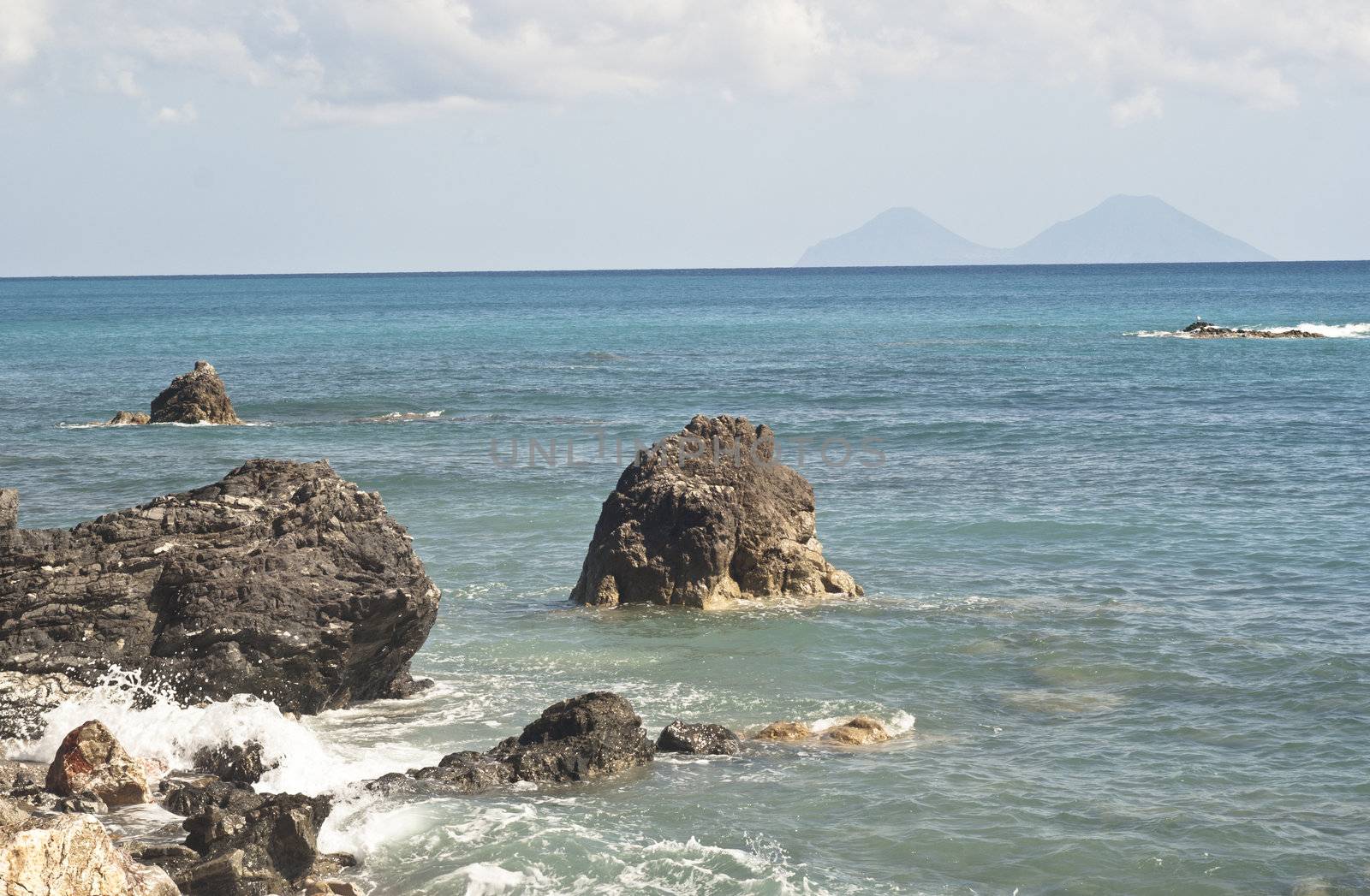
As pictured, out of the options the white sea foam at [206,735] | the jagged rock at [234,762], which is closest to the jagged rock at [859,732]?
the white sea foam at [206,735]

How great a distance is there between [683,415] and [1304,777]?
32.4 metres

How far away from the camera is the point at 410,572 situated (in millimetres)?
15312

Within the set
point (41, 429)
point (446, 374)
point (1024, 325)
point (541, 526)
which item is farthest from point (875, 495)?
point (1024, 325)

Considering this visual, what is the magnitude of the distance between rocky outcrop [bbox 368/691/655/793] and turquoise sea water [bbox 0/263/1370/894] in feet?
1.14

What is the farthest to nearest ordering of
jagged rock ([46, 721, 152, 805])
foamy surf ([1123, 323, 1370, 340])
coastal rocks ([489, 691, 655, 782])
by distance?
foamy surf ([1123, 323, 1370, 340]) → coastal rocks ([489, 691, 655, 782]) → jagged rock ([46, 721, 152, 805])

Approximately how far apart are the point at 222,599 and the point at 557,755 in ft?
12.3

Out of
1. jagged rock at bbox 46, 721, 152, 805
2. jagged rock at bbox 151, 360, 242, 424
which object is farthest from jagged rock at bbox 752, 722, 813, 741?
jagged rock at bbox 151, 360, 242, 424

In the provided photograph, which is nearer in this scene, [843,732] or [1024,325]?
[843,732]

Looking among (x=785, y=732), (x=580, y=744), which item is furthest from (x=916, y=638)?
(x=580, y=744)

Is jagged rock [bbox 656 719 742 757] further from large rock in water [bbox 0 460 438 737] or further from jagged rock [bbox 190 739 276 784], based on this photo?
jagged rock [bbox 190 739 276 784]

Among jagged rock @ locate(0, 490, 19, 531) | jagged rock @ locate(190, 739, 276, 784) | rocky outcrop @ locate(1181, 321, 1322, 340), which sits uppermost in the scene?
rocky outcrop @ locate(1181, 321, 1322, 340)

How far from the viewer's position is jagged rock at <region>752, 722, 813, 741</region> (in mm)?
14688

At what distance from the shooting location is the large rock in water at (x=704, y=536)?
→ 2061cm

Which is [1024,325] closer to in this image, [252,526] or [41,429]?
[41,429]
